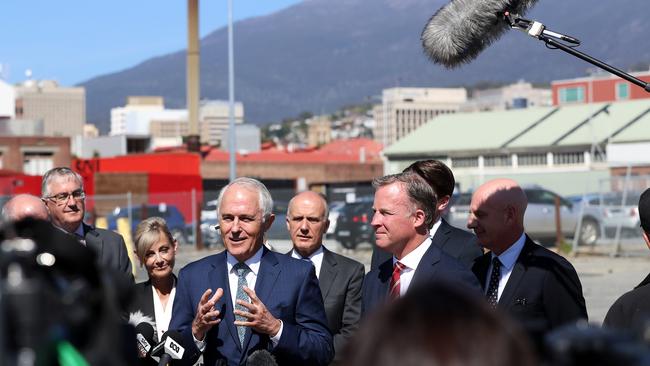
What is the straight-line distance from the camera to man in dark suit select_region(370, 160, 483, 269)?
24.4 feet

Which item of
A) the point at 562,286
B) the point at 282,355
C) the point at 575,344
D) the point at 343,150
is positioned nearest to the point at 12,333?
the point at 575,344

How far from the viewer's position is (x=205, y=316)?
5766 millimetres

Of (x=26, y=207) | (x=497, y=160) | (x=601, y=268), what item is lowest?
(x=601, y=268)

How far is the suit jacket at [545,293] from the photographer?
6.08m

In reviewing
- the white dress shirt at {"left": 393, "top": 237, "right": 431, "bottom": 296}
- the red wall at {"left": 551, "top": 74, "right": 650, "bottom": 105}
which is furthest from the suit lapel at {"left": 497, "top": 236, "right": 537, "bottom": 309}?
the red wall at {"left": 551, "top": 74, "right": 650, "bottom": 105}

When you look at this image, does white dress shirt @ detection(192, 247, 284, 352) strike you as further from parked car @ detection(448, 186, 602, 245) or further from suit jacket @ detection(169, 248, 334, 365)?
parked car @ detection(448, 186, 602, 245)

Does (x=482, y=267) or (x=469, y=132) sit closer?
(x=482, y=267)

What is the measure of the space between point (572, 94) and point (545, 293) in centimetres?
10595

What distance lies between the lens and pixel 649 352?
2010 millimetres

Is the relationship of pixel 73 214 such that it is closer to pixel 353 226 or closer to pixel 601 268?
pixel 601 268

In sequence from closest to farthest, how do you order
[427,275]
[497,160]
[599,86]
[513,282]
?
[427,275] → [513,282] → [497,160] → [599,86]

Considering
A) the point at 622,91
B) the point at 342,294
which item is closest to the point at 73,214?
the point at 342,294

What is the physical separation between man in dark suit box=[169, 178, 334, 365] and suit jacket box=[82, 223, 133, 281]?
A: 1.53 m

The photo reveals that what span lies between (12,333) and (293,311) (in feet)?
13.8
